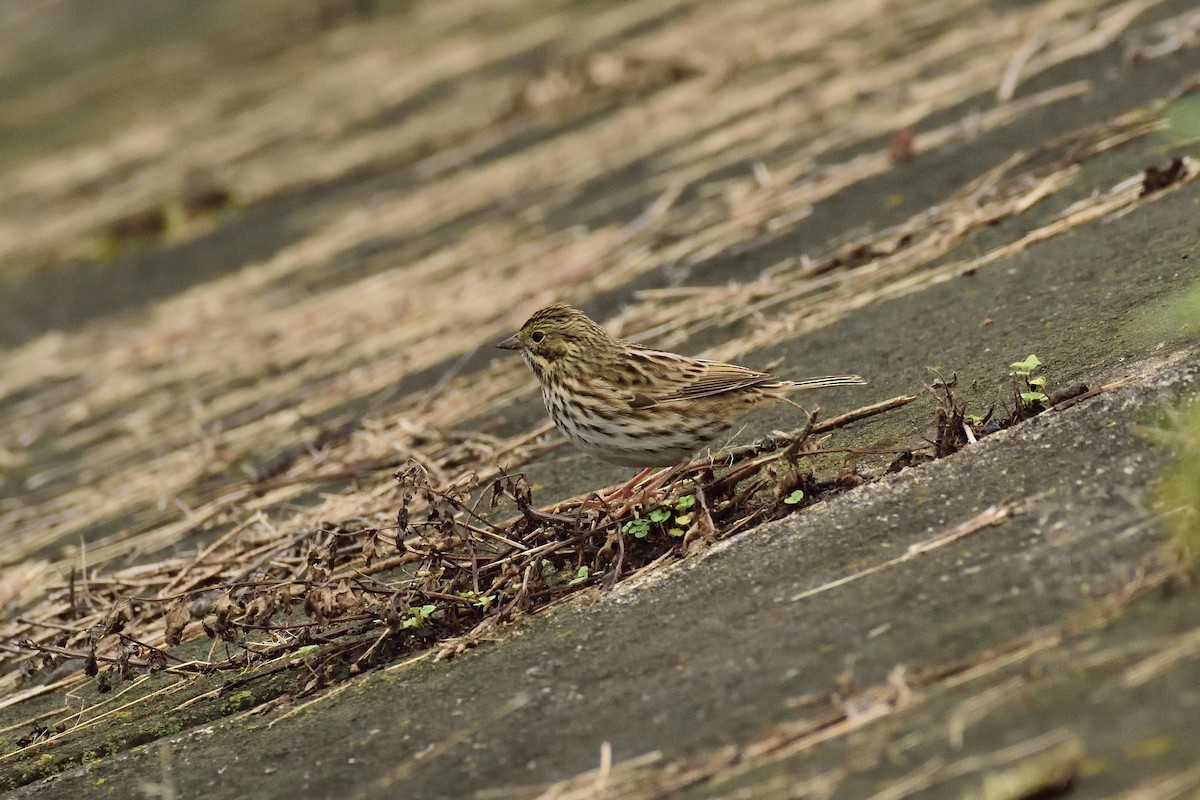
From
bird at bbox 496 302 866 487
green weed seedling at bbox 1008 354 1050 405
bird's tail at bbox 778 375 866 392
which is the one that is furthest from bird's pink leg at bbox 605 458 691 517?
green weed seedling at bbox 1008 354 1050 405

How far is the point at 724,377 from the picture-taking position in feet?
16.5

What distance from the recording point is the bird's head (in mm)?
5344

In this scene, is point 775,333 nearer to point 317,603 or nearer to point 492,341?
point 492,341

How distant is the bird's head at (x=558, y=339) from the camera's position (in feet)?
17.5

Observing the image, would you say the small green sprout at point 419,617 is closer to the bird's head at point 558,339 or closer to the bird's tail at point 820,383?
the bird's head at point 558,339

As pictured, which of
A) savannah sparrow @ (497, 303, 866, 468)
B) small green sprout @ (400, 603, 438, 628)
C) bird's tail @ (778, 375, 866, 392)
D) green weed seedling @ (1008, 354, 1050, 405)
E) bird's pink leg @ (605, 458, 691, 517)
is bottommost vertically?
green weed seedling @ (1008, 354, 1050, 405)

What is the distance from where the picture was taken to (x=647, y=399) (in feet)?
16.3

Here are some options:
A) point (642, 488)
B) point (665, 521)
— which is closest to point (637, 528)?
point (665, 521)

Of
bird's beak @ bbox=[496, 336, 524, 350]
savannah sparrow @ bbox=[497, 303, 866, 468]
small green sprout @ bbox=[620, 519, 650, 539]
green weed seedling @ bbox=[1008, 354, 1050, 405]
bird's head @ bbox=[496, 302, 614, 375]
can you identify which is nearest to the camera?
green weed seedling @ bbox=[1008, 354, 1050, 405]

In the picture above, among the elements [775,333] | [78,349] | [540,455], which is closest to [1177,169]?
[775,333]

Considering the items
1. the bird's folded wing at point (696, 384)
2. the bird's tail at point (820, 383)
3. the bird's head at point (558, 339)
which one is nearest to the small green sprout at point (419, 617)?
the bird's folded wing at point (696, 384)

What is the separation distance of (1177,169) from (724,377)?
2062 mm

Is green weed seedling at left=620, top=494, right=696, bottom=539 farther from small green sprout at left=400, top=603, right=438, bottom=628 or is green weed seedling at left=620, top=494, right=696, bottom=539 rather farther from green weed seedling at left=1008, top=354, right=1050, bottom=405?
green weed seedling at left=1008, top=354, right=1050, bottom=405

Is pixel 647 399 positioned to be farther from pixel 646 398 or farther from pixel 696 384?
pixel 696 384
